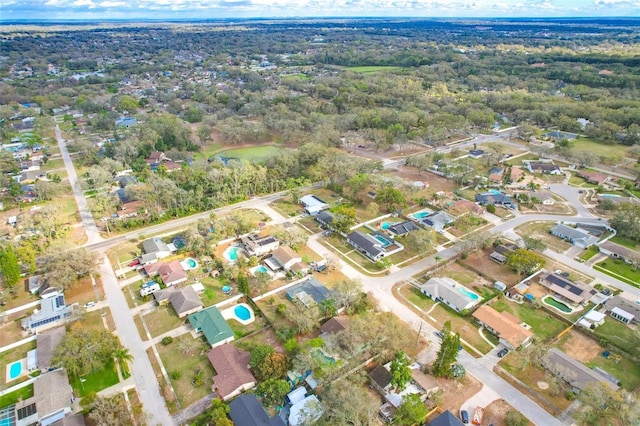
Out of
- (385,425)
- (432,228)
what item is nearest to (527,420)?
(385,425)

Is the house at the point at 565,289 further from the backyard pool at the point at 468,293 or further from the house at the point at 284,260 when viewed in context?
the house at the point at 284,260

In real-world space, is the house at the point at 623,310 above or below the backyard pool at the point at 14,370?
above

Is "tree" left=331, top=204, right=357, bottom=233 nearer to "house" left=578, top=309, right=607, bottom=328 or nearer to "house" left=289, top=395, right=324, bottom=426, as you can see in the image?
"house" left=289, top=395, right=324, bottom=426

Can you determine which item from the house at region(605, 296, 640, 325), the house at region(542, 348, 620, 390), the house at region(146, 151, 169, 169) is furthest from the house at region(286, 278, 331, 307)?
the house at region(146, 151, 169, 169)

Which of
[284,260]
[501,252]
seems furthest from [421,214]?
[284,260]

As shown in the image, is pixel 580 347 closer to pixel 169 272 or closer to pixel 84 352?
pixel 169 272

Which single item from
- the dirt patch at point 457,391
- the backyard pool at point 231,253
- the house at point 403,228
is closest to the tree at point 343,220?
the house at point 403,228
